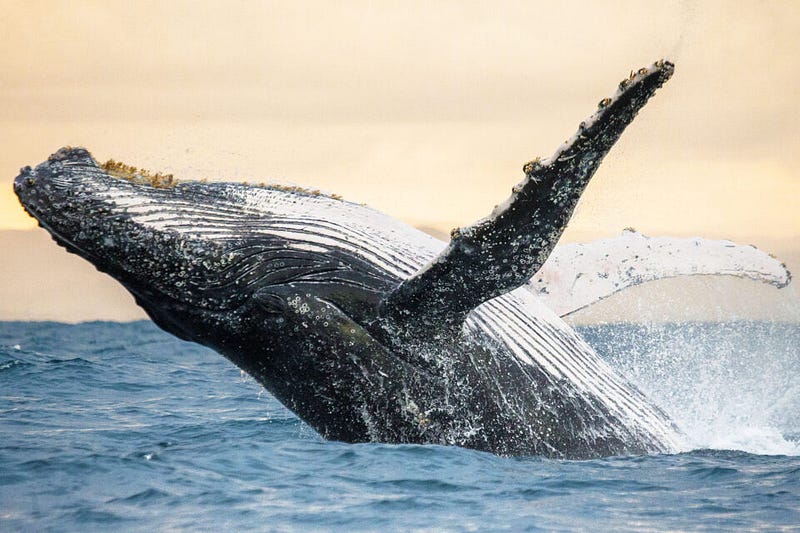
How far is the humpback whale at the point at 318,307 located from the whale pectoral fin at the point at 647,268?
6.05ft

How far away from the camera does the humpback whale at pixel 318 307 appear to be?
744 centimetres

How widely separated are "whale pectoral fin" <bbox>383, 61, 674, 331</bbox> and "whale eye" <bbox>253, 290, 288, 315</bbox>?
3.28 ft

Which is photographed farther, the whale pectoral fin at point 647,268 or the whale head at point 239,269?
the whale pectoral fin at point 647,268

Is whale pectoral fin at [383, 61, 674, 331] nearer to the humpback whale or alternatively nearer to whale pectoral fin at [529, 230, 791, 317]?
the humpback whale

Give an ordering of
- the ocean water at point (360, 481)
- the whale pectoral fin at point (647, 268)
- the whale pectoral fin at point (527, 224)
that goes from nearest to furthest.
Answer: the whale pectoral fin at point (527, 224)
the ocean water at point (360, 481)
the whale pectoral fin at point (647, 268)

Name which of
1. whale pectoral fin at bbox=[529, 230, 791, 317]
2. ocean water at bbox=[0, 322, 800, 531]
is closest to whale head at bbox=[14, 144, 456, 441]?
ocean water at bbox=[0, 322, 800, 531]

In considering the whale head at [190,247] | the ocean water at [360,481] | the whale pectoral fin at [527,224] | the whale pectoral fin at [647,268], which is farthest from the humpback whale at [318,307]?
the whale pectoral fin at [647,268]

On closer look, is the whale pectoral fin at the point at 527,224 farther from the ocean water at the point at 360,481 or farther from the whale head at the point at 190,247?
the ocean water at the point at 360,481

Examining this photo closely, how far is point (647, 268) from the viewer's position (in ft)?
32.3

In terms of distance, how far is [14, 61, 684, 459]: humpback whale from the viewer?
7.44 m

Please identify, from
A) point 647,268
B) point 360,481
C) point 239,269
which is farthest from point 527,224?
point 647,268

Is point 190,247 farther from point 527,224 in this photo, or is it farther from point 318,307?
point 527,224

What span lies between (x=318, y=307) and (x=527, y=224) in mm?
1907

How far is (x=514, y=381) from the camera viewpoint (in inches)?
311
